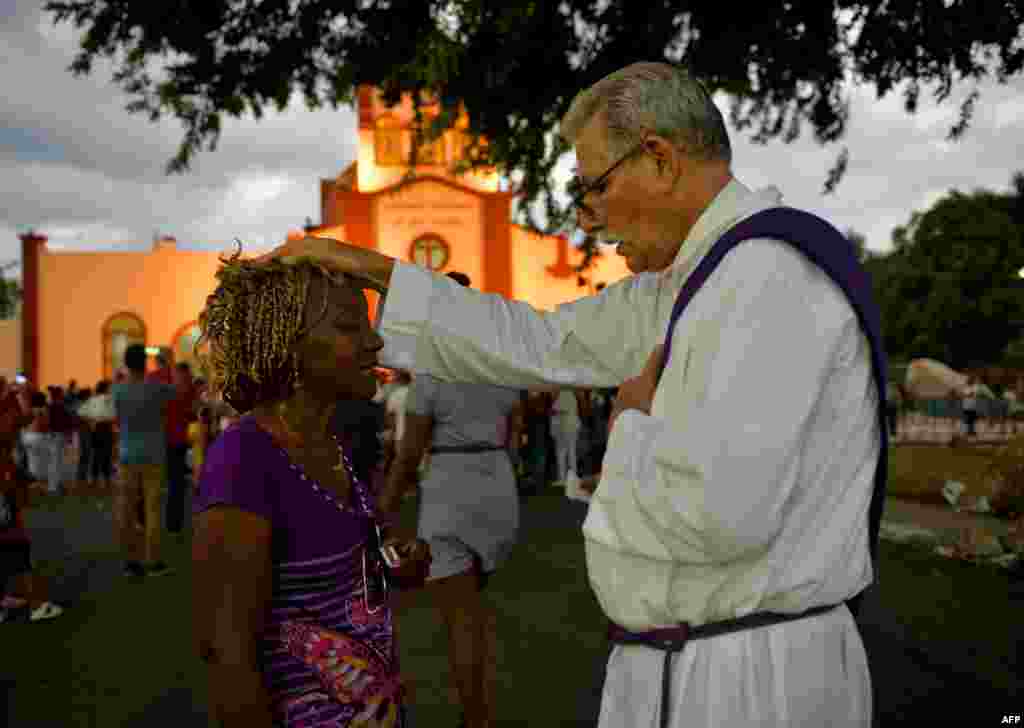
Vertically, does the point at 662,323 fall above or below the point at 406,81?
below

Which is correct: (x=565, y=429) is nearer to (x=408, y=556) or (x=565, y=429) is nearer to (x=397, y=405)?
(x=397, y=405)

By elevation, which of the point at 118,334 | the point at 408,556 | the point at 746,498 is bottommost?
the point at 408,556

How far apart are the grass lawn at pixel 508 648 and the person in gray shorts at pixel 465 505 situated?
0.48 meters

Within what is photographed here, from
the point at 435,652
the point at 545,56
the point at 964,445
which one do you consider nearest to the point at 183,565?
the point at 435,652

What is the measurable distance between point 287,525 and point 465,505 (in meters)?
2.52

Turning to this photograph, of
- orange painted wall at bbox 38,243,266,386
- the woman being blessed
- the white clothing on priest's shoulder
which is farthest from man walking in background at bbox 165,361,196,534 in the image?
orange painted wall at bbox 38,243,266,386

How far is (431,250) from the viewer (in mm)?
32562

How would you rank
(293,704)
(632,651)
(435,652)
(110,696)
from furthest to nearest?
(435,652)
(110,696)
(293,704)
(632,651)

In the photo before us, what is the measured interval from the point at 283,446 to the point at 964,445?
74.0ft

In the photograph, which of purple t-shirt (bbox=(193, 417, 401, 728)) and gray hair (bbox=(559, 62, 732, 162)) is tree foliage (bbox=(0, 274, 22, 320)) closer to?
purple t-shirt (bbox=(193, 417, 401, 728))

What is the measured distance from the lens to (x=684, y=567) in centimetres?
142

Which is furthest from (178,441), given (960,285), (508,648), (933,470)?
(960,285)

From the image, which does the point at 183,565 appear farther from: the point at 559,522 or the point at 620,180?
the point at 620,180

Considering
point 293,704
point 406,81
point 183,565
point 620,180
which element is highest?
point 406,81
